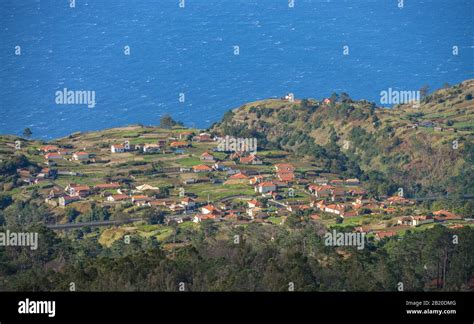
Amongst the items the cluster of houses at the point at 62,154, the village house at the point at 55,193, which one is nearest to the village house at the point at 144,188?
the village house at the point at 55,193

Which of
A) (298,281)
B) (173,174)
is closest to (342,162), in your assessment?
(173,174)

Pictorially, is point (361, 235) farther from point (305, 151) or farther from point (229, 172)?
point (305, 151)

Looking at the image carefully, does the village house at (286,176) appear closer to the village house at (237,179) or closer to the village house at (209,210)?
the village house at (237,179)

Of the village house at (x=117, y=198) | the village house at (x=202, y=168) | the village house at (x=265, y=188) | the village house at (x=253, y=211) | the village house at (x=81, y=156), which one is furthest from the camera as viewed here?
the village house at (x=81, y=156)

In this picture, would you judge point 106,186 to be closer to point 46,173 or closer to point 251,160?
point 46,173

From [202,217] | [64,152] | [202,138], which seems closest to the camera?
[202,217]

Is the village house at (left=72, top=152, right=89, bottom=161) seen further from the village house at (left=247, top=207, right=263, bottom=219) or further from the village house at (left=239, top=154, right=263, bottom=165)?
the village house at (left=247, top=207, right=263, bottom=219)

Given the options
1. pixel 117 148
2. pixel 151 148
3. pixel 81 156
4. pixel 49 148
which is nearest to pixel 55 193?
pixel 81 156

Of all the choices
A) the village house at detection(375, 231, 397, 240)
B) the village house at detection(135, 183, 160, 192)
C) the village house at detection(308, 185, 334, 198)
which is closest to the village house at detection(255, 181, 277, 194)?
the village house at detection(308, 185, 334, 198)
